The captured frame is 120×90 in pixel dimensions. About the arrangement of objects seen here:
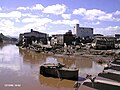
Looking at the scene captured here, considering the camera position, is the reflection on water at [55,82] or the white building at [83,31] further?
the white building at [83,31]

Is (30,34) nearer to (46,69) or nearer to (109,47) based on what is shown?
(109,47)

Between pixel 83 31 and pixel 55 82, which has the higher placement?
pixel 83 31

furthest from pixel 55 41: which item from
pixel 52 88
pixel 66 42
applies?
pixel 52 88

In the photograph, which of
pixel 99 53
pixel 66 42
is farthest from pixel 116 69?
pixel 66 42

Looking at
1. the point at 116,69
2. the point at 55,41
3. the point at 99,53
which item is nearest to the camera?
the point at 116,69

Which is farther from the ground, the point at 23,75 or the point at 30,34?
the point at 30,34

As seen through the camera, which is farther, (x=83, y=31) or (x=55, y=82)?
(x=83, y=31)

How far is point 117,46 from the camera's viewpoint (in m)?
80.1

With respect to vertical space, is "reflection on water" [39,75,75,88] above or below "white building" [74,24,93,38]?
below

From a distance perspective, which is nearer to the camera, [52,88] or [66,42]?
[52,88]

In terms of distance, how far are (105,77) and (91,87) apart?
129 inches

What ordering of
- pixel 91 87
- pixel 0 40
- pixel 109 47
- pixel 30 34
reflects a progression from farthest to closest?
pixel 0 40
pixel 30 34
pixel 109 47
pixel 91 87

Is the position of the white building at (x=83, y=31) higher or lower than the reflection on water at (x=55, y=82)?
higher

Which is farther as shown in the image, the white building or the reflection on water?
the white building
